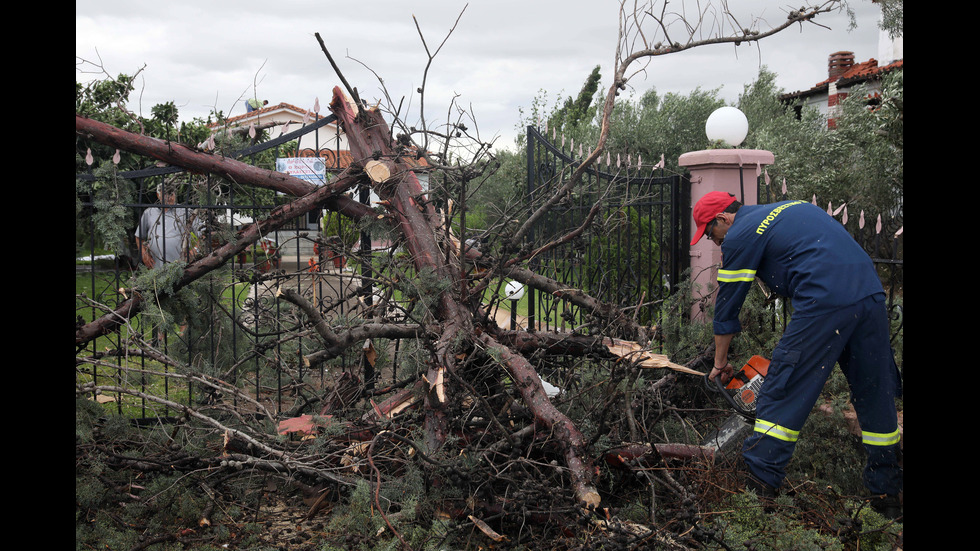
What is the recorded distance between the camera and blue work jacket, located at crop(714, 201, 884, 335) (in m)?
3.28

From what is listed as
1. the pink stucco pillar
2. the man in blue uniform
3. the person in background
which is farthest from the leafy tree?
the person in background

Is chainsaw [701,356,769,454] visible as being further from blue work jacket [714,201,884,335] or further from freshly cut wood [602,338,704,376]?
blue work jacket [714,201,884,335]

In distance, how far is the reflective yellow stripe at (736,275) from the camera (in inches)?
137

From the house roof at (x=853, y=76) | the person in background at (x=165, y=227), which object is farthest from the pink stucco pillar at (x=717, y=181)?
the house roof at (x=853, y=76)

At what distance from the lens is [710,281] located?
210 inches

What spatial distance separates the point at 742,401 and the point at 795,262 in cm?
88

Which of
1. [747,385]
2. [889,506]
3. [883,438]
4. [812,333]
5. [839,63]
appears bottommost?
[889,506]

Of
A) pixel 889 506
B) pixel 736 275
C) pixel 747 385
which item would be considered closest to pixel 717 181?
pixel 736 275

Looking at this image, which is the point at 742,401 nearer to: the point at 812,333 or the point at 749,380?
the point at 749,380

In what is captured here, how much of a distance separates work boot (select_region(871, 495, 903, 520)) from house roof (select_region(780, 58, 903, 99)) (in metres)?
13.5

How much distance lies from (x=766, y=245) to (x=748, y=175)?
6.59 feet

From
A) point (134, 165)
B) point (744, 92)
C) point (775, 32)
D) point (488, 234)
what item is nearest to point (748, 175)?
point (775, 32)

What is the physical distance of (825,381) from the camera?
10.9ft

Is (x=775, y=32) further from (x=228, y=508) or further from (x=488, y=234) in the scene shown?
(x=228, y=508)
